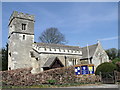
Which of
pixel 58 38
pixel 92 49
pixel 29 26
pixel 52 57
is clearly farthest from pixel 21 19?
pixel 58 38

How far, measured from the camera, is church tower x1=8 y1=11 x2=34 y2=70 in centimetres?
2285

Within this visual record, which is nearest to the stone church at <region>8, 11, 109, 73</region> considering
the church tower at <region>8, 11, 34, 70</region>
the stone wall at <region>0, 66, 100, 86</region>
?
the church tower at <region>8, 11, 34, 70</region>

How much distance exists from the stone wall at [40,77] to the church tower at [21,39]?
829 centimetres

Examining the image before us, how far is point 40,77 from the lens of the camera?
49.9 feet

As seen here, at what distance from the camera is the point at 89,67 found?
18469 millimetres

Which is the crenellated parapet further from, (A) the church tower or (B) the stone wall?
(B) the stone wall

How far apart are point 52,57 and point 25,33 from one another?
5648mm

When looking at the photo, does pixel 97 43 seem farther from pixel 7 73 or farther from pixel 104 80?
pixel 7 73

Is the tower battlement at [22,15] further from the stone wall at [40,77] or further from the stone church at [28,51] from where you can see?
the stone wall at [40,77]

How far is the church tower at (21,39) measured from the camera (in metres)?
22.9

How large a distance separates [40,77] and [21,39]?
10.4 meters

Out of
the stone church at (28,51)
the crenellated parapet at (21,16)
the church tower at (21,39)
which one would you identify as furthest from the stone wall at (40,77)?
the crenellated parapet at (21,16)

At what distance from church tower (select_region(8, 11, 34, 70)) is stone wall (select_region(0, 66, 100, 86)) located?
829 centimetres

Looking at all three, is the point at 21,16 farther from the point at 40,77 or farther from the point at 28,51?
the point at 40,77
